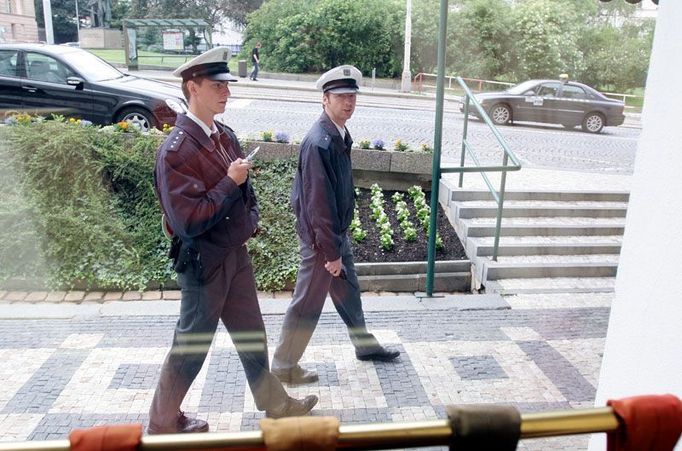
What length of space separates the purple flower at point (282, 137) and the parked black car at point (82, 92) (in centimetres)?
82

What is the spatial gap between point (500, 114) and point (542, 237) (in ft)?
6.71

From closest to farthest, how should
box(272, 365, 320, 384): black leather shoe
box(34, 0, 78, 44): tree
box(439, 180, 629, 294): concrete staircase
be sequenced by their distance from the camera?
box(272, 365, 320, 384): black leather shoe < box(34, 0, 78, 44): tree < box(439, 180, 629, 294): concrete staircase

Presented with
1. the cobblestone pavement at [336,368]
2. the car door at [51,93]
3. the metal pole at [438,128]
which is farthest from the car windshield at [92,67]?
the metal pole at [438,128]

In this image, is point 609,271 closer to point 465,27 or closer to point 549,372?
point 549,372

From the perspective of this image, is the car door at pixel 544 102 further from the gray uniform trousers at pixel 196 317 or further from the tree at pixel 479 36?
the gray uniform trousers at pixel 196 317

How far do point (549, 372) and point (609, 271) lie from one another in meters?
1.72

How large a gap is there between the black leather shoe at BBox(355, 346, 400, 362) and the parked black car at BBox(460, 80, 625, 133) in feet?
7.77

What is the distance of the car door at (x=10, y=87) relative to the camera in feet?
15.3

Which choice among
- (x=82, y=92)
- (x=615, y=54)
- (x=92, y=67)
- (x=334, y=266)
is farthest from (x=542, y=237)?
(x=82, y=92)

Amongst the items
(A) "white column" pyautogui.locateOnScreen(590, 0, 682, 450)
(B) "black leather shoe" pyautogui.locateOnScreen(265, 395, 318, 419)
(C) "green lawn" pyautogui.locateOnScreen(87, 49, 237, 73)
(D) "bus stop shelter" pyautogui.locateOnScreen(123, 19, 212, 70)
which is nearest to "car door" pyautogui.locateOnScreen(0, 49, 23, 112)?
(C) "green lawn" pyautogui.locateOnScreen(87, 49, 237, 73)

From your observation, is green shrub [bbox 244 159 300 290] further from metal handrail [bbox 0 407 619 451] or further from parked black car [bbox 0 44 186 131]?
metal handrail [bbox 0 407 619 451]

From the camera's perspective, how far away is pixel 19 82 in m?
4.81

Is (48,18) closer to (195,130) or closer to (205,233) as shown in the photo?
(195,130)

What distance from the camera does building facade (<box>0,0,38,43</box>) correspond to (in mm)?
3145
